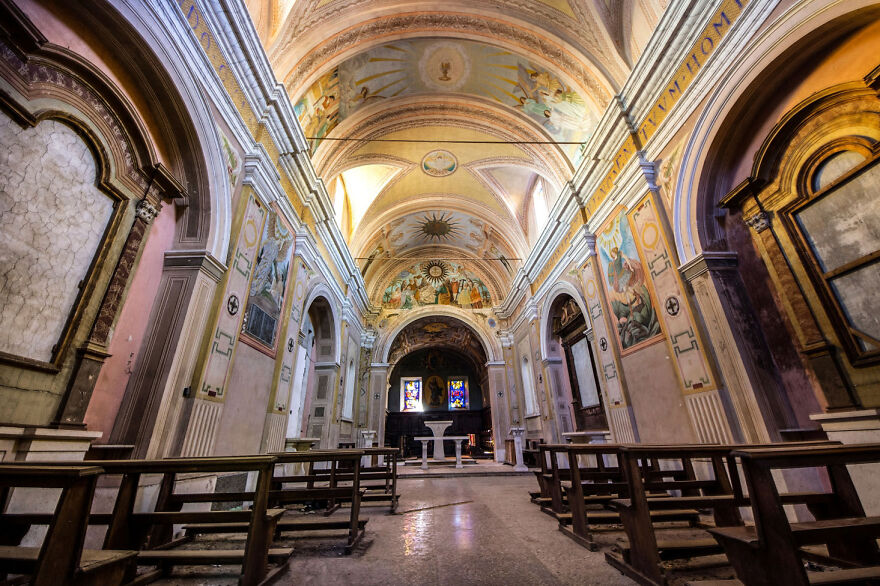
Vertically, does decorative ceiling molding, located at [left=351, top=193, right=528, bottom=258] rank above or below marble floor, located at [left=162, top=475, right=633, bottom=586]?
above

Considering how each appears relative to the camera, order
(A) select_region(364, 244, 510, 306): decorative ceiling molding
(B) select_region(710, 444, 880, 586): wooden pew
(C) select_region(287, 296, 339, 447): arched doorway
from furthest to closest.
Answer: (A) select_region(364, 244, 510, 306): decorative ceiling molding < (C) select_region(287, 296, 339, 447): arched doorway < (B) select_region(710, 444, 880, 586): wooden pew

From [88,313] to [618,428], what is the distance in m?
6.97

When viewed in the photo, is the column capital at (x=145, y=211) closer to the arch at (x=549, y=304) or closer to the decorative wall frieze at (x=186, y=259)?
the decorative wall frieze at (x=186, y=259)

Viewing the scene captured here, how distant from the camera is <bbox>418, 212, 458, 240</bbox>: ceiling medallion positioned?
43.0ft

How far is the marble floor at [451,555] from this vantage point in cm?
216

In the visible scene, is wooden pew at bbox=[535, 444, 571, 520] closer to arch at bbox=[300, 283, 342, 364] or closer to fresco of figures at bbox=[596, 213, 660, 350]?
fresco of figures at bbox=[596, 213, 660, 350]

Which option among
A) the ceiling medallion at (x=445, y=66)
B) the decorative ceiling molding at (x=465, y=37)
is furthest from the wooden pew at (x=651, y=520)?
the ceiling medallion at (x=445, y=66)

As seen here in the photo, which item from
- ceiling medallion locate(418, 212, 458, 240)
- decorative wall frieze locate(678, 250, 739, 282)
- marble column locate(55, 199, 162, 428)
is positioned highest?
ceiling medallion locate(418, 212, 458, 240)

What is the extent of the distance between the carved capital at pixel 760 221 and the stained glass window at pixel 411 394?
70.5 feet

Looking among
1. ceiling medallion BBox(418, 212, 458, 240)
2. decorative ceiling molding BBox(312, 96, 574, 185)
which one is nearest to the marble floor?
decorative ceiling molding BBox(312, 96, 574, 185)

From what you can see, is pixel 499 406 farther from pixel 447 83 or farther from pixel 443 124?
pixel 447 83

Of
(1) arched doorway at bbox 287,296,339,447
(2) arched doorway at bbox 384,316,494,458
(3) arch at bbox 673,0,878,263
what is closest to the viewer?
(3) arch at bbox 673,0,878,263

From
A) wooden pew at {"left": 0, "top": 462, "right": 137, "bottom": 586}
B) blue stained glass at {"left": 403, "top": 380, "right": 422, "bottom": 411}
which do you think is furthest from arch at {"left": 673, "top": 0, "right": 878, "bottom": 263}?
blue stained glass at {"left": 403, "top": 380, "right": 422, "bottom": 411}

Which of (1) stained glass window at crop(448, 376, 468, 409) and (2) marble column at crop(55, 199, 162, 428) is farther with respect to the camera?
(1) stained glass window at crop(448, 376, 468, 409)
